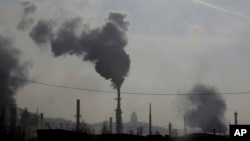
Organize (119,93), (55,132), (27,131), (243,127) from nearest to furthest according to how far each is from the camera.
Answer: (243,127) < (55,132) < (119,93) < (27,131)

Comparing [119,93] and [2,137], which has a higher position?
[119,93]

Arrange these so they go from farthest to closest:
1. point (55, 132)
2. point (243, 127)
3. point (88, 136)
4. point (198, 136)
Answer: point (198, 136)
point (88, 136)
point (55, 132)
point (243, 127)

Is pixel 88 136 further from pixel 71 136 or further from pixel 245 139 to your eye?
pixel 245 139

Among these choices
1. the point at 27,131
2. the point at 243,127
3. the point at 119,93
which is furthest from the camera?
the point at 27,131

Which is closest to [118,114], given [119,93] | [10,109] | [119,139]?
[119,93]

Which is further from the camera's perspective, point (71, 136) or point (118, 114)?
point (118, 114)

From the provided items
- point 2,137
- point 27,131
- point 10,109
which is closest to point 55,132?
point 2,137

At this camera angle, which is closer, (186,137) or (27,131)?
(186,137)

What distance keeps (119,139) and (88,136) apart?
250 centimetres

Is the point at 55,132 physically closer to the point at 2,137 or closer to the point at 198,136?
the point at 198,136

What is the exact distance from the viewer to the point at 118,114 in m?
69.2

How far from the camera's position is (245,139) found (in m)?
19.2

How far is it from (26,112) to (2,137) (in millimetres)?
32270

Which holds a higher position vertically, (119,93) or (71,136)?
(119,93)
